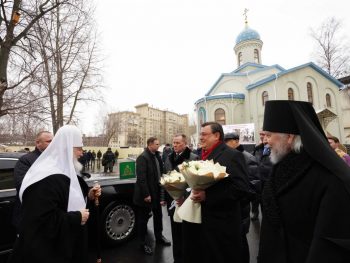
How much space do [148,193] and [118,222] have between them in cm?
96

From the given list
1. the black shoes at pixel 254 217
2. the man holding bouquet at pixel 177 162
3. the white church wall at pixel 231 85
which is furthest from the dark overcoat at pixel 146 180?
the white church wall at pixel 231 85

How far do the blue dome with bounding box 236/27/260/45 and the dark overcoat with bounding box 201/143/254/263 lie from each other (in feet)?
121

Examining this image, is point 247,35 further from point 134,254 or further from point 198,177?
point 198,177

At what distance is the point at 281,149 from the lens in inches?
73.2

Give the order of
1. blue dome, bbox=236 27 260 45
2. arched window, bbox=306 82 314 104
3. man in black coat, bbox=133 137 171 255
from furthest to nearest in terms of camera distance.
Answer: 1. blue dome, bbox=236 27 260 45
2. arched window, bbox=306 82 314 104
3. man in black coat, bbox=133 137 171 255

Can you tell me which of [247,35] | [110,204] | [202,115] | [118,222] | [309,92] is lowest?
[118,222]

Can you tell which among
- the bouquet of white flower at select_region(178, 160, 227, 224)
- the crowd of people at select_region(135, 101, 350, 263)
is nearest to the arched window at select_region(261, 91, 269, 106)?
the crowd of people at select_region(135, 101, 350, 263)

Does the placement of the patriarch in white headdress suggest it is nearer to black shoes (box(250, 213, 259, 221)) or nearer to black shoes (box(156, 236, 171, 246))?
black shoes (box(156, 236, 171, 246))

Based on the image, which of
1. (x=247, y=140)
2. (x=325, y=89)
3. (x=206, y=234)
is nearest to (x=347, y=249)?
(x=206, y=234)

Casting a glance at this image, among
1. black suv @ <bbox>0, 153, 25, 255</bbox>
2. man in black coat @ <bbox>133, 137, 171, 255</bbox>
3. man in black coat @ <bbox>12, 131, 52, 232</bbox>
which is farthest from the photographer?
man in black coat @ <bbox>133, 137, 171, 255</bbox>

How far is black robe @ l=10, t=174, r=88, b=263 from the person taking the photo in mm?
1988

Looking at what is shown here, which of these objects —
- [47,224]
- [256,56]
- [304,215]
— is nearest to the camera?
[304,215]

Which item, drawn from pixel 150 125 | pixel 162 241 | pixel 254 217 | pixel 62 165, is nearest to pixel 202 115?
pixel 254 217

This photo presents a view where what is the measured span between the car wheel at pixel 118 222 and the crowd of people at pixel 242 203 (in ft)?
5.65
